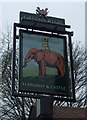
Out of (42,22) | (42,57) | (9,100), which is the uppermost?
(42,22)

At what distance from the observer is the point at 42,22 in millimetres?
14906

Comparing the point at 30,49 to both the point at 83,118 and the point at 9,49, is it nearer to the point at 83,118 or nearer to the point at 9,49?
the point at 83,118

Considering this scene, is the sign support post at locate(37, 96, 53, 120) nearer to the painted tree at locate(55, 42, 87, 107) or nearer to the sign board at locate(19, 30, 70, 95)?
the sign board at locate(19, 30, 70, 95)

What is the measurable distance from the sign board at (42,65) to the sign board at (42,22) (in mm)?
469

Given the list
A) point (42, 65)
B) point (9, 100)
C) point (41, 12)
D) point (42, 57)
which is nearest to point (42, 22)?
point (41, 12)

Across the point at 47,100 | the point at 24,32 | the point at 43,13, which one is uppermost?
the point at 43,13

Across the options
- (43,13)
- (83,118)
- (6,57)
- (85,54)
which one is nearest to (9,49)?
(6,57)

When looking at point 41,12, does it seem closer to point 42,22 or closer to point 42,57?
point 42,22

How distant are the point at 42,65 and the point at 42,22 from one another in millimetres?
2334

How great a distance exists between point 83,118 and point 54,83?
240 centimetres

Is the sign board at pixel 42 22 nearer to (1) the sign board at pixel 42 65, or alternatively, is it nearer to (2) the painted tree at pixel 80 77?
(1) the sign board at pixel 42 65

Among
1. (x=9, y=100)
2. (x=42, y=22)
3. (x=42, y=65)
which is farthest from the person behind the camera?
(x=9, y=100)

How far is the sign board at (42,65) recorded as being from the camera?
44.3ft

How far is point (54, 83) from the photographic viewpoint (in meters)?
13.8
